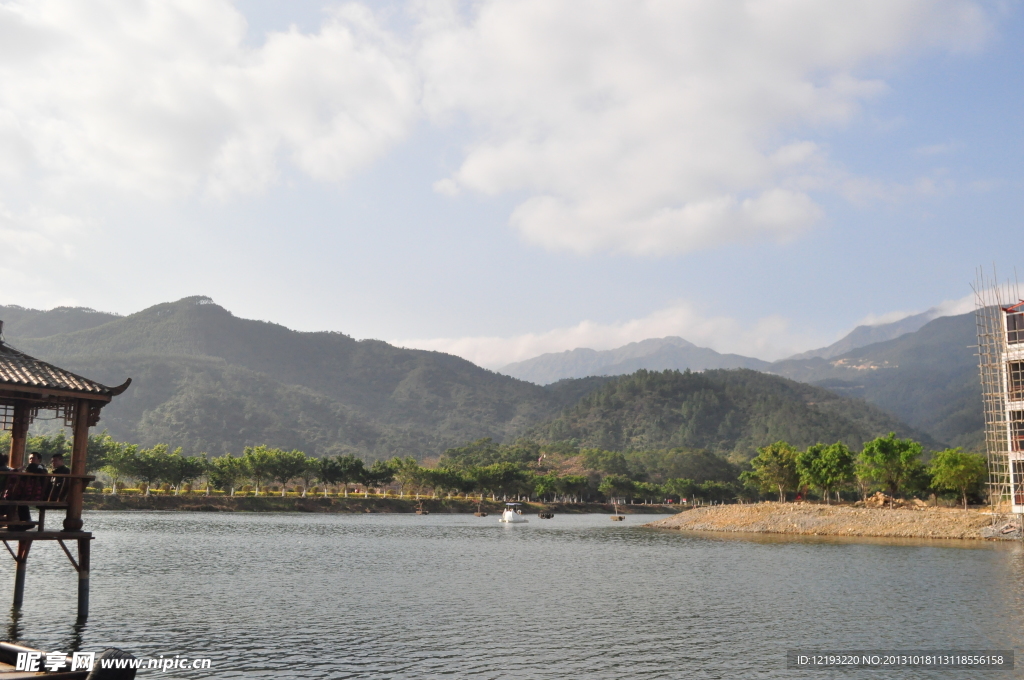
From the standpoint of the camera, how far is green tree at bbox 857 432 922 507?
10575 centimetres

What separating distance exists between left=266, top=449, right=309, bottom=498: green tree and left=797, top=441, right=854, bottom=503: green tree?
303 feet

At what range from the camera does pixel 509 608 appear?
34.9 metres

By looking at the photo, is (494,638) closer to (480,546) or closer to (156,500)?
(480,546)

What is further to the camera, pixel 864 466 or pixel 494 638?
pixel 864 466

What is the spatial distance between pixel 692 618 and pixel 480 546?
39.9 meters

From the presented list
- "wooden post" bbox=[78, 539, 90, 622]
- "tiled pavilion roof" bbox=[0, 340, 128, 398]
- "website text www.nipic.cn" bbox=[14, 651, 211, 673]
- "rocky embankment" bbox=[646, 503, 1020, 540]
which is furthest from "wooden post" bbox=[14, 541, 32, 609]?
"rocky embankment" bbox=[646, 503, 1020, 540]

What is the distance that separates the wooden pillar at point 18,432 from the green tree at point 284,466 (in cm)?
11309

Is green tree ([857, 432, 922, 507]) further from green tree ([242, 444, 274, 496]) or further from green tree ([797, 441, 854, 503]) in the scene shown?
green tree ([242, 444, 274, 496])

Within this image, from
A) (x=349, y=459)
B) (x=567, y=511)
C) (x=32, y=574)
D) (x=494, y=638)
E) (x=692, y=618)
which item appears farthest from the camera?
(x=567, y=511)

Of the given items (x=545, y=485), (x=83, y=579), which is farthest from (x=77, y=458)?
(x=545, y=485)

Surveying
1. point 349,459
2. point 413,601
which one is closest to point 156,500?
point 349,459

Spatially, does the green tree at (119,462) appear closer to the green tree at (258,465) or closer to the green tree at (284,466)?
the green tree at (258,465)

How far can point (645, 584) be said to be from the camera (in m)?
44.6

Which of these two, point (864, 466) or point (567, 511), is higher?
point (864, 466)
